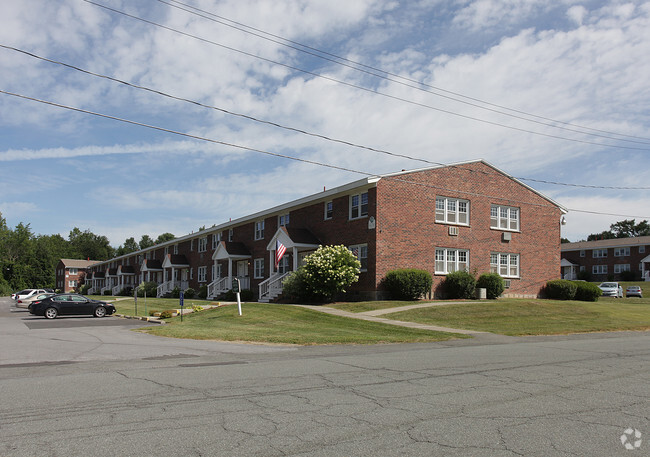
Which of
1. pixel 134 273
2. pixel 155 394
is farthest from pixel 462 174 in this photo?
pixel 134 273

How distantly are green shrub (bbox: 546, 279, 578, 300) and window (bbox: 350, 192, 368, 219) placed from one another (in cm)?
1440

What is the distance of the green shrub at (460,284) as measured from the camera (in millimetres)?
30250

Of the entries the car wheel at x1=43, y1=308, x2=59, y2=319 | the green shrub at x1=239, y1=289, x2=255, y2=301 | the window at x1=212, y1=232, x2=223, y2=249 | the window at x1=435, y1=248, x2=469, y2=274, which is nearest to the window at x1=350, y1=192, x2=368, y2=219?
the window at x1=435, y1=248, x2=469, y2=274

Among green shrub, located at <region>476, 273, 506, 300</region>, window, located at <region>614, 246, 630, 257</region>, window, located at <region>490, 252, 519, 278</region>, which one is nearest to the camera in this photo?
green shrub, located at <region>476, 273, 506, 300</region>

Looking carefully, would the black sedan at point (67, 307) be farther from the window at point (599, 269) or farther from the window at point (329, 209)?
the window at point (599, 269)

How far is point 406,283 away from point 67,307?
58.7ft

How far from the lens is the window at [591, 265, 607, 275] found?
75188 mm

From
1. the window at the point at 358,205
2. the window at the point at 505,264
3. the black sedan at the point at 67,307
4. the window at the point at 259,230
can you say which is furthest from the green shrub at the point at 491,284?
the black sedan at the point at 67,307

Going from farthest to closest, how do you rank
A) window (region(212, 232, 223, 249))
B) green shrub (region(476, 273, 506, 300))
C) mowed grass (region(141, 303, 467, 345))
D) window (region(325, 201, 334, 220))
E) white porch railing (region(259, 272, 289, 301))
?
window (region(212, 232, 223, 249))
white porch railing (region(259, 272, 289, 301))
window (region(325, 201, 334, 220))
green shrub (region(476, 273, 506, 300))
mowed grass (region(141, 303, 467, 345))

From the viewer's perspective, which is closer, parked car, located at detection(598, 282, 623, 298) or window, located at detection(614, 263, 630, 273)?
parked car, located at detection(598, 282, 623, 298)

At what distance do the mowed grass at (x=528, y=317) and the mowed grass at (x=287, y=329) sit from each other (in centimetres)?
293

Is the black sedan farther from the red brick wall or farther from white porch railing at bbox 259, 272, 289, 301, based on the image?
the red brick wall

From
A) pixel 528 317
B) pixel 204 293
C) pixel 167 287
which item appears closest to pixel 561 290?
pixel 528 317

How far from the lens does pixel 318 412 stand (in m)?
6.84
